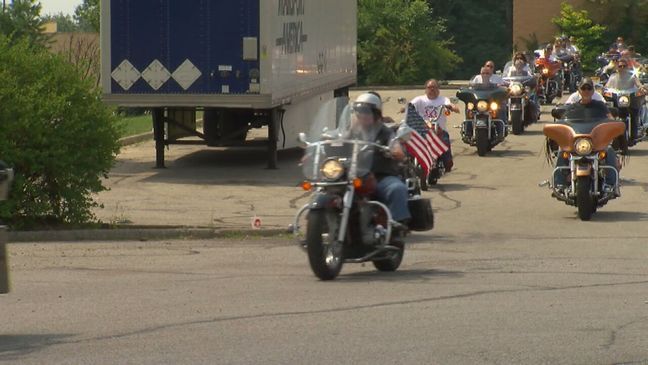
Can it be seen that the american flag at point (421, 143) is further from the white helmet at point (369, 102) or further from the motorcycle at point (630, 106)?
the motorcycle at point (630, 106)

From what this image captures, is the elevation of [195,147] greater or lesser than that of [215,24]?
lesser

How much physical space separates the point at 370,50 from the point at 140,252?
45.7 m

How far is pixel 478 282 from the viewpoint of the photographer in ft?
41.4

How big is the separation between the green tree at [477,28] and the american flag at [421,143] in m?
59.7

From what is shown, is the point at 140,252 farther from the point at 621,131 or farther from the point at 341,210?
the point at 621,131

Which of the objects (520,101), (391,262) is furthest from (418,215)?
(520,101)

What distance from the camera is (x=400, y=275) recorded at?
13.3 m

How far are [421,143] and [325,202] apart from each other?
22.3 feet

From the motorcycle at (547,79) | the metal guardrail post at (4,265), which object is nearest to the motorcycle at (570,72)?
the motorcycle at (547,79)

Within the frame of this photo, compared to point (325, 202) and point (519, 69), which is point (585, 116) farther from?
point (519, 69)

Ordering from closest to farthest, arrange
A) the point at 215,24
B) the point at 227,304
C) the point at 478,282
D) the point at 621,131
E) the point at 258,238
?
1. the point at 227,304
2. the point at 478,282
3. the point at 258,238
4. the point at 621,131
5. the point at 215,24

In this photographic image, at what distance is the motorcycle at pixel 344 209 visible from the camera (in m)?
12.5

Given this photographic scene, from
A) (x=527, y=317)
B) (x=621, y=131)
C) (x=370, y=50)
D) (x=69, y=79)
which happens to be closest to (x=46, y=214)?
(x=69, y=79)

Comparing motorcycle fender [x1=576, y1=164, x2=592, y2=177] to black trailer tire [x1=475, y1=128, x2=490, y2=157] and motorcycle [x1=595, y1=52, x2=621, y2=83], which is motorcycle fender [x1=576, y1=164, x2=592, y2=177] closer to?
black trailer tire [x1=475, y1=128, x2=490, y2=157]
